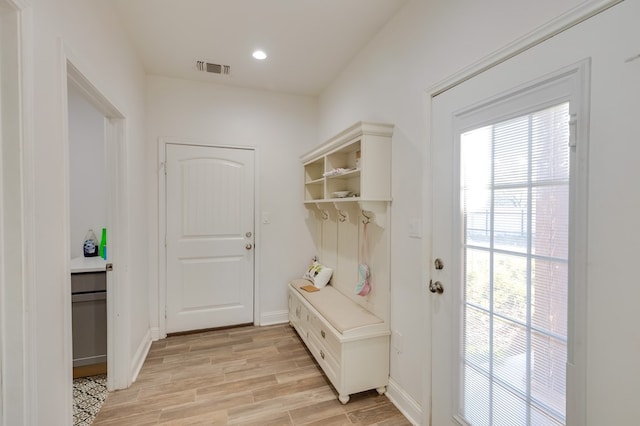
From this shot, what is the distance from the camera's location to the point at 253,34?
2303mm

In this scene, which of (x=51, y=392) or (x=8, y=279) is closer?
(x=8, y=279)

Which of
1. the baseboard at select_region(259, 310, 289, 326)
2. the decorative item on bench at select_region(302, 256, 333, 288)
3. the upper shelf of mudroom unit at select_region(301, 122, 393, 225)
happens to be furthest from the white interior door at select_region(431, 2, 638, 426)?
the baseboard at select_region(259, 310, 289, 326)

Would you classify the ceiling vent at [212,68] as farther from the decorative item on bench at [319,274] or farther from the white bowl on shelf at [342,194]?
the decorative item on bench at [319,274]

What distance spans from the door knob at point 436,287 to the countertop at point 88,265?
234 cm

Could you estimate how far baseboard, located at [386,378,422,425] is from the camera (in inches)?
71.9

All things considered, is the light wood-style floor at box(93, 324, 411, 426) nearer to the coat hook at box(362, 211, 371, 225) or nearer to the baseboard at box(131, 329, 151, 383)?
the baseboard at box(131, 329, 151, 383)

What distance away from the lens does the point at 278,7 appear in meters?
2.00

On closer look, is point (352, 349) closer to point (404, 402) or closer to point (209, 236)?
point (404, 402)

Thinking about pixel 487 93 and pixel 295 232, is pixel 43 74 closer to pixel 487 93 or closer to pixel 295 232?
pixel 487 93

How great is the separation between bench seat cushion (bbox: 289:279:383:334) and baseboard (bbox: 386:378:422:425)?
1.49ft

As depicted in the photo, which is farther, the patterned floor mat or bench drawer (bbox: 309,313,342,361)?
bench drawer (bbox: 309,313,342,361)

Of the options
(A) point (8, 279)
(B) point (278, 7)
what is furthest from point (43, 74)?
(B) point (278, 7)

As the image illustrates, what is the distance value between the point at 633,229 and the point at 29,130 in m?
2.03

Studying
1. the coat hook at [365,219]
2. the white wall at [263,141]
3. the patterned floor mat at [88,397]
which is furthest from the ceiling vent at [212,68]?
the patterned floor mat at [88,397]
